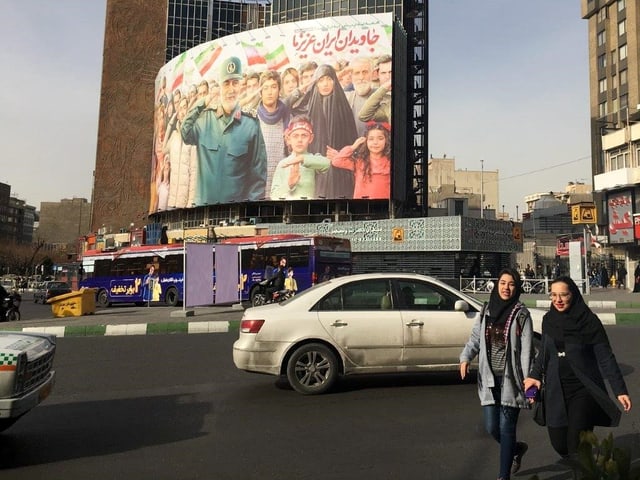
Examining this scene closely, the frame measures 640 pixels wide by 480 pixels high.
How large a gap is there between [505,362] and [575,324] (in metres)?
0.55

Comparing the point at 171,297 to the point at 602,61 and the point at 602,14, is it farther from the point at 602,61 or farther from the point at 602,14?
the point at 602,14

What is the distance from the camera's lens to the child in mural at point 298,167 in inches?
2076

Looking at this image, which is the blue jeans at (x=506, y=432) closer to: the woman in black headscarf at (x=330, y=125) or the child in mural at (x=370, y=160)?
the child in mural at (x=370, y=160)

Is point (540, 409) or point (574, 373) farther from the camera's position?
point (540, 409)

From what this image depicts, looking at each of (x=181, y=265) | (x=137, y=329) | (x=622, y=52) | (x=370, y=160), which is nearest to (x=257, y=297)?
(x=181, y=265)

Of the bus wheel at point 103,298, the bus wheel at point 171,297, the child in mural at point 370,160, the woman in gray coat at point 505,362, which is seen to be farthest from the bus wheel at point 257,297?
the child in mural at point 370,160

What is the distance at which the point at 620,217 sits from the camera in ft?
121

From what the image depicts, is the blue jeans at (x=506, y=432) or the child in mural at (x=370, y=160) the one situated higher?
the child in mural at (x=370, y=160)

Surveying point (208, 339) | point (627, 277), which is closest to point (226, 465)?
point (208, 339)

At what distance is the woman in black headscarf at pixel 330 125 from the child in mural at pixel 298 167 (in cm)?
58

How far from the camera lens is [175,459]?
4.36 meters

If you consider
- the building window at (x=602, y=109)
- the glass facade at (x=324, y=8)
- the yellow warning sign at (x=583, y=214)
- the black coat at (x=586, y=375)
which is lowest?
the black coat at (x=586, y=375)

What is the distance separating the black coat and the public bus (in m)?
18.0

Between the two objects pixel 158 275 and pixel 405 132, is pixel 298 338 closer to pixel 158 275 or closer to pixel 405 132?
pixel 158 275
